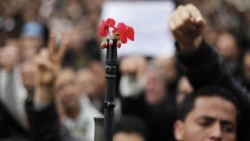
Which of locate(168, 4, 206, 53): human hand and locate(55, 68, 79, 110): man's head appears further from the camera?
locate(55, 68, 79, 110): man's head

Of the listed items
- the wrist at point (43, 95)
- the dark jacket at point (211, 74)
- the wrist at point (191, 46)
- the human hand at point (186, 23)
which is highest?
the human hand at point (186, 23)

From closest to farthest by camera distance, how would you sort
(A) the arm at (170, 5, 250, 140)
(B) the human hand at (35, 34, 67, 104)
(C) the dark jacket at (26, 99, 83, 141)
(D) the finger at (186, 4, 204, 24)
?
(D) the finger at (186, 4, 204, 24) → (A) the arm at (170, 5, 250, 140) → (B) the human hand at (35, 34, 67, 104) → (C) the dark jacket at (26, 99, 83, 141)

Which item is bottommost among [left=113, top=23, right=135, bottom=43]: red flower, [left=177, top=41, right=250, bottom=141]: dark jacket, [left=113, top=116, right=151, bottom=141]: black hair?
[left=113, top=116, right=151, bottom=141]: black hair

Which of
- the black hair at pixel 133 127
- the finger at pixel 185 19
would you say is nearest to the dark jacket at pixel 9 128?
the black hair at pixel 133 127

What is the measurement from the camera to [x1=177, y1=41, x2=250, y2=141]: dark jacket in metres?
4.23

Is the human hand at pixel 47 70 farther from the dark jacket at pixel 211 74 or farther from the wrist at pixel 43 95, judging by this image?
the dark jacket at pixel 211 74

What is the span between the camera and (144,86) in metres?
6.51

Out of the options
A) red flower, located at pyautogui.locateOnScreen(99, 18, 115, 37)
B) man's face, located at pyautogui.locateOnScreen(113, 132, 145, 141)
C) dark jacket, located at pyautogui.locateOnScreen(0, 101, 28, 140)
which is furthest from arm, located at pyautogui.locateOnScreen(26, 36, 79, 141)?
red flower, located at pyautogui.locateOnScreen(99, 18, 115, 37)

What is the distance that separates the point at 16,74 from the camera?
6.26 metres

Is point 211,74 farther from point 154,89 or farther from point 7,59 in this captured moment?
point 154,89

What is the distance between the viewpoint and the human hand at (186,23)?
3793 millimetres

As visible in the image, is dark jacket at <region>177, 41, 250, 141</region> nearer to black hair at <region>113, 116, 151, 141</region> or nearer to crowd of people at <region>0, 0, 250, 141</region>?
crowd of people at <region>0, 0, 250, 141</region>

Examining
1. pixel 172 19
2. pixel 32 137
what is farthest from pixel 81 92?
pixel 172 19

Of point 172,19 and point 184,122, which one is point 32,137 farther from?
point 172,19
